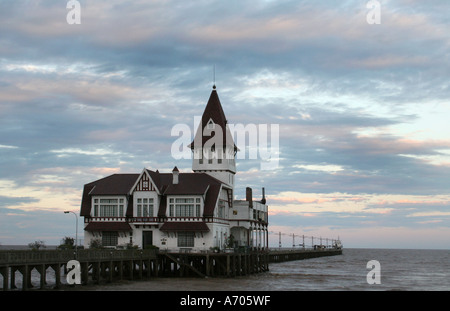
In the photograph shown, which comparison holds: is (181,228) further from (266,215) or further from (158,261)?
(266,215)

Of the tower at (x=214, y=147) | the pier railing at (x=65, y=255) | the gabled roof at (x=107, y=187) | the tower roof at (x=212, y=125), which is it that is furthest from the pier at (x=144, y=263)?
the tower roof at (x=212, y=125)

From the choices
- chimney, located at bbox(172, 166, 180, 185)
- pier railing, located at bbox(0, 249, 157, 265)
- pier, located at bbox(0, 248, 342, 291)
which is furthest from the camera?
chimney, located at bbox(172, 166, 180, 185)

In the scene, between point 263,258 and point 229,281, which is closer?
point 229,281

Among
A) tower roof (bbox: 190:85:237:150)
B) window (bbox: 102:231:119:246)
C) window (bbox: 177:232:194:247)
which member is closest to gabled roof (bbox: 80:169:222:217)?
window (bbox: 102:231:119:246)

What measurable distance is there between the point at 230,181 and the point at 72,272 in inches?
1230

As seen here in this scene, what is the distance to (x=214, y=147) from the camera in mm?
80000

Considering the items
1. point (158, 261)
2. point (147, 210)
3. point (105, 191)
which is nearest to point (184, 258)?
point (158, 261)

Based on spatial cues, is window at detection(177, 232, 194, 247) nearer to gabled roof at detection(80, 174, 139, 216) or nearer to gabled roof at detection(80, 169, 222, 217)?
gabled roof at detection(80, 169, 222, 217)

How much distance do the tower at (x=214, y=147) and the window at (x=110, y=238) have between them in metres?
14.4

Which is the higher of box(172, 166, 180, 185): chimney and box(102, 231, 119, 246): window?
box(172, 166, 180, 185): chimney

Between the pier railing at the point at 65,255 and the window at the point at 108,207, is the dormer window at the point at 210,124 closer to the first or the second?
the window at the point at 108,207

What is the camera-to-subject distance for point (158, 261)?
66.6 m

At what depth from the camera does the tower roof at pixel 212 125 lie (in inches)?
3159

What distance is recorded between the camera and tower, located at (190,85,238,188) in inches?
3140
